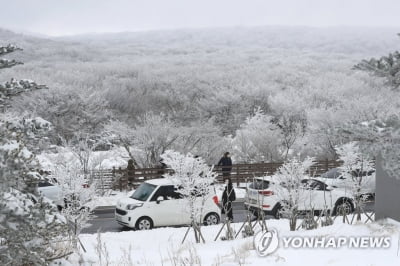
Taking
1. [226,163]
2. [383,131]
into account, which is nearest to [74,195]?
[383,131]

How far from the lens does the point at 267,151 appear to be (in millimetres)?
31469

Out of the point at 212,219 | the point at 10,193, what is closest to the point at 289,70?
the point at 212,219

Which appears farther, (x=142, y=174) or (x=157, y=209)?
(x=142, y=174)

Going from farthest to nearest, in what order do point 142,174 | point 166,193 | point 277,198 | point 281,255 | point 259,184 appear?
point 142,174
point 259,184
point 166,193
point 277,198
point 281,255

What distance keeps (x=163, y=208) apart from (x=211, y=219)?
1444 mm

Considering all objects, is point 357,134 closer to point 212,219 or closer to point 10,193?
point 10,193

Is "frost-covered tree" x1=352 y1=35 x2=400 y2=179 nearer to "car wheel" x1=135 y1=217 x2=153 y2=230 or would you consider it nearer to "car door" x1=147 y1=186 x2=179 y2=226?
"car door" x1=147 y1=186 x2=179 y2=226

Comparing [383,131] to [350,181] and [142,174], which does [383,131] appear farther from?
[142,174]

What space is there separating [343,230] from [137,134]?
1928 centimetres

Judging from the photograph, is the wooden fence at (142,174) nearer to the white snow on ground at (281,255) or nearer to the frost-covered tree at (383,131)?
the white snow on ground at (281,255)

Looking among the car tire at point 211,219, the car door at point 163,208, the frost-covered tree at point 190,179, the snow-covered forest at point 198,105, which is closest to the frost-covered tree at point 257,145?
the snow-covered forest at point 198,105

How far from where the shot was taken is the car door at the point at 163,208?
1445 cm

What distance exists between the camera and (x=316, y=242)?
8195mm

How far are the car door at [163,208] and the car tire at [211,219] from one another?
84 cm
